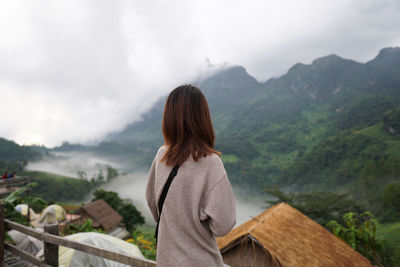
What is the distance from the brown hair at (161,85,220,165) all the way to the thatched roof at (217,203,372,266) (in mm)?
2555

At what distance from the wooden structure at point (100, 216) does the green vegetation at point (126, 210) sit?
5.24 ft

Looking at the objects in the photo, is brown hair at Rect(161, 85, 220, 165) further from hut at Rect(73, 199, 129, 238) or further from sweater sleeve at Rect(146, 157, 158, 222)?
hut at Rect(73, 199, 129, 238)

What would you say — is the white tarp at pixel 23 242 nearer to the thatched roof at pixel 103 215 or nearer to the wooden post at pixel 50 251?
the wooden post at pixel 50 251

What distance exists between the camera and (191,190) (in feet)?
3.73

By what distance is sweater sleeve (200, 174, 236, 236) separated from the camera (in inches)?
41.8

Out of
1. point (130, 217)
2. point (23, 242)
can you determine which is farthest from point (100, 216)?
point (23, 242)

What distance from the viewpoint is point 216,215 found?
1053 mm

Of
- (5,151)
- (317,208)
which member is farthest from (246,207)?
(5,151)

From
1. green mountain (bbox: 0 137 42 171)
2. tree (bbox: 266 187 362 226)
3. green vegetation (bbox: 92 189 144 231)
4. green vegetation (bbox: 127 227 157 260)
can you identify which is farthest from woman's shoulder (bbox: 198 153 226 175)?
green mountain (bbox: 0 137 42 171)

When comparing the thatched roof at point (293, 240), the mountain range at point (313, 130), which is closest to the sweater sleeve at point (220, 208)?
the thatched roof at point (293, 240)

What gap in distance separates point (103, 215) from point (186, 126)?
25.6 m

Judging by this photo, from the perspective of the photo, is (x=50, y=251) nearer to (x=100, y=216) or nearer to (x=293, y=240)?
(x=293, y=240)

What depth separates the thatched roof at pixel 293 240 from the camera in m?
3.33

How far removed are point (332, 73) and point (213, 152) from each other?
499 ft
